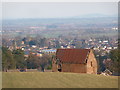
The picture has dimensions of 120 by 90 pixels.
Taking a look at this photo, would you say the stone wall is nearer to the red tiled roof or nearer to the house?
the house

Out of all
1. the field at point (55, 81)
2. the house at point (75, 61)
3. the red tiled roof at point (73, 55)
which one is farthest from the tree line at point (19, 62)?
the field at point (55, 81)

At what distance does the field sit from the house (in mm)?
4467

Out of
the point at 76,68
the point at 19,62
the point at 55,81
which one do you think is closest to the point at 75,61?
the point at 76,68

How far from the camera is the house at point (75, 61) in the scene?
90.4 feet

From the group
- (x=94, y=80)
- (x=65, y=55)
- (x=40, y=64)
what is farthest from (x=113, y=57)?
(x=94, y=80)

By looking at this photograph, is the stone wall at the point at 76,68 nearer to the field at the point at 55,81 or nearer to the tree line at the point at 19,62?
the field at the point at 55,81

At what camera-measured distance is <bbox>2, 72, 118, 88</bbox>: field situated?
20.1 metres

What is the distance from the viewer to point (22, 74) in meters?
22.5

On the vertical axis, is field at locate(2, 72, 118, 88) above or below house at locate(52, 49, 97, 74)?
below

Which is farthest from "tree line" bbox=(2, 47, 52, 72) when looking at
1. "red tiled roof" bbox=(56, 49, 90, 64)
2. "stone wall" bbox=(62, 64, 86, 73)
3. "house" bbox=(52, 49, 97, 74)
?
"stone wall" bbox=(62, 64, 86, 73)

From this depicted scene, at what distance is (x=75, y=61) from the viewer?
27609 millimetres

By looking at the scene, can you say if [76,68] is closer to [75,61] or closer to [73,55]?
[75,61]

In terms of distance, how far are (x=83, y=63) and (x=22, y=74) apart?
20.2 ft

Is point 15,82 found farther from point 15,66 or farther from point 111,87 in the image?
point 15,66
